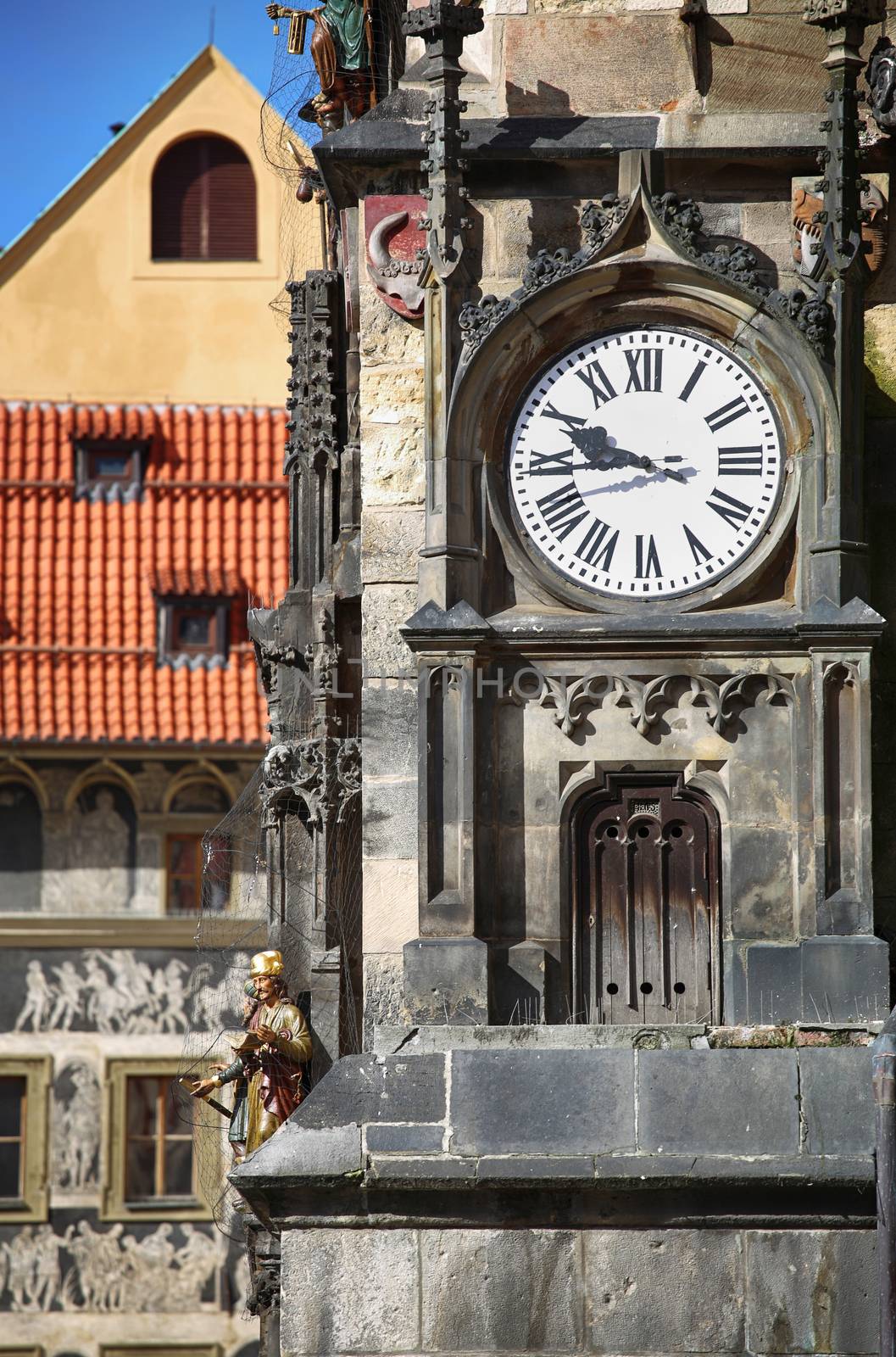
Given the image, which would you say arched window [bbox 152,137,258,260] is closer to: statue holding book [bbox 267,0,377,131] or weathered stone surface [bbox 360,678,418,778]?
statue holding book [bbox 267,0,377,131]

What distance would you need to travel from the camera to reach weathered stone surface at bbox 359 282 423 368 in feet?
38.1

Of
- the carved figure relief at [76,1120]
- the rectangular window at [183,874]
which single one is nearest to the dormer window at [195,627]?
the rectangular window at [183,874]

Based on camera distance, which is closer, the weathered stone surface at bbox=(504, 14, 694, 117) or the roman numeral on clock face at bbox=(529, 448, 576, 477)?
the roman numeral on clock face at bbox=(529, 448, 576, 477)

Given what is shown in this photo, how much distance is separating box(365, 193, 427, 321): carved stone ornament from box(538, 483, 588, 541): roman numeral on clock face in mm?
1087

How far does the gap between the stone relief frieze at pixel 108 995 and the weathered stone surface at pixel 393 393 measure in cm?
1475

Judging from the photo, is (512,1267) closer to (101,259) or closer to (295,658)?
(295,658)

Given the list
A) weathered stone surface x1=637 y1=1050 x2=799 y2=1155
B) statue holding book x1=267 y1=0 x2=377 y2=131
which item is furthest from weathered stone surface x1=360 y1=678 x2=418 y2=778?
statue holding book x1=267 y1=0 x2=377 y2=131

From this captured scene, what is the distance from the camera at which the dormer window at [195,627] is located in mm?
27031

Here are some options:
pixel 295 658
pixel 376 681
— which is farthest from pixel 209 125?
pixel 376 681

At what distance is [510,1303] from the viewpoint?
10.1m

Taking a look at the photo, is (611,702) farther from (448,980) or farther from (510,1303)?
(510,1303)

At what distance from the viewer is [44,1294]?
2553cm

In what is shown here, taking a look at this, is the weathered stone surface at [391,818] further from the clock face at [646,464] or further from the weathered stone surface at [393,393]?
the weathered stone surface at [393,393]

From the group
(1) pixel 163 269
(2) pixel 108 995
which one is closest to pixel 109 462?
(1) pixel 163 269
